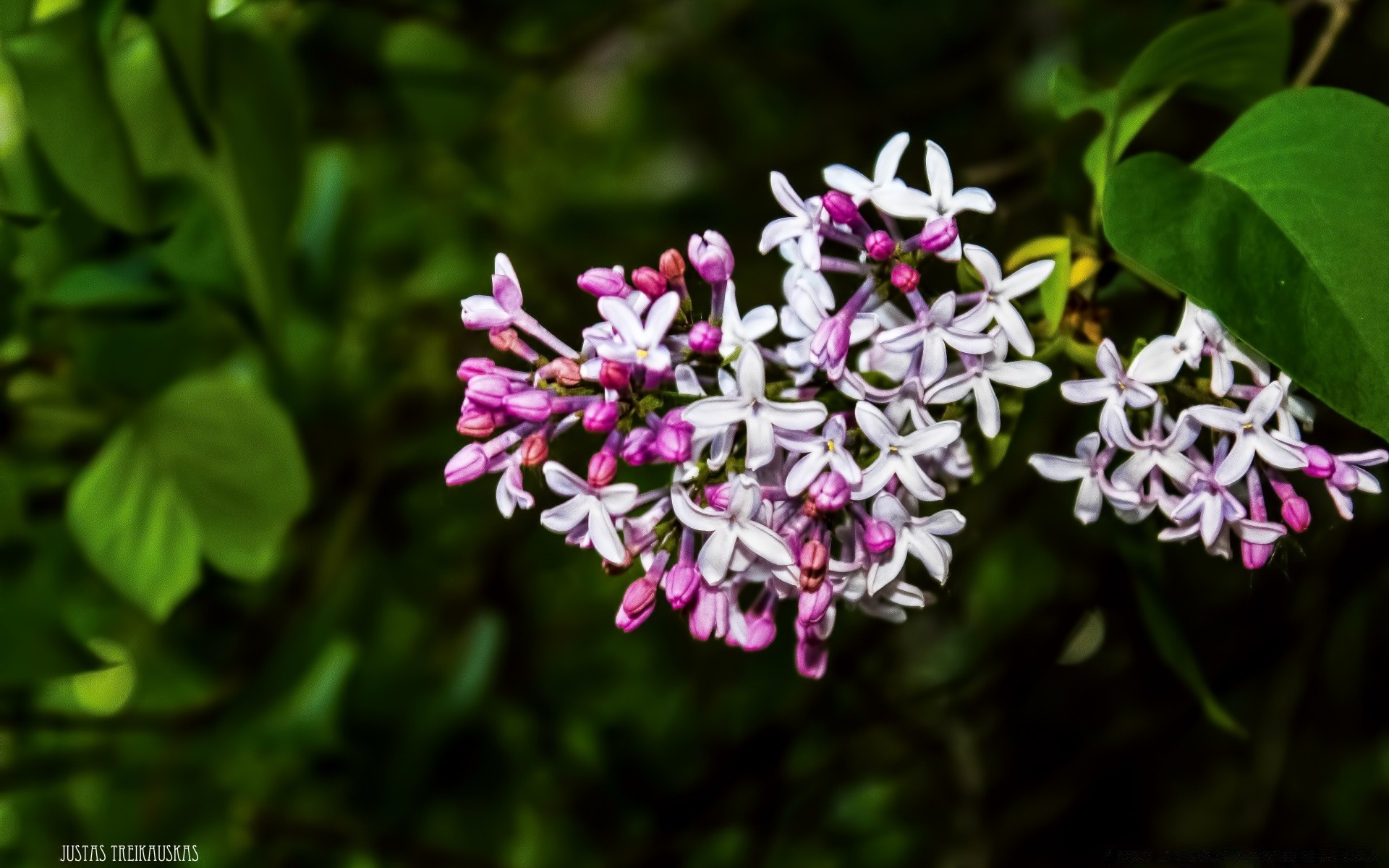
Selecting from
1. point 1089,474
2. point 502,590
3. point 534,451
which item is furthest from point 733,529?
point 502,590

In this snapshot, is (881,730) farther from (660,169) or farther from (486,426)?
(660,169)

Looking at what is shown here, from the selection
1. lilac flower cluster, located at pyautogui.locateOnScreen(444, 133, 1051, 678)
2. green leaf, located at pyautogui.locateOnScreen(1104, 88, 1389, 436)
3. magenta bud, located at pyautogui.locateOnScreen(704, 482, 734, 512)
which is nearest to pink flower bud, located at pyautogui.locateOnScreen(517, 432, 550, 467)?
lilac flower cluster, located at pyautogui.locateOnScreen(444, 133, 1051, 678)

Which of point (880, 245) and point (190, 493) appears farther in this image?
point (190, 493)

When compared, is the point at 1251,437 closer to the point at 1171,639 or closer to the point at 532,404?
the point at 1171,639

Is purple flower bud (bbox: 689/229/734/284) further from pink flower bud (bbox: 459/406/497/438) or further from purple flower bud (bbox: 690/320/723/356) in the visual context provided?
pink flower bud (bbox: 459/406/497/438)

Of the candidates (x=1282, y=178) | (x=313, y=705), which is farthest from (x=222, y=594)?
(x=1282, y=178)

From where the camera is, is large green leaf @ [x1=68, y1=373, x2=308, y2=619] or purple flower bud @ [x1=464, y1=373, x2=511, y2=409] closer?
purple flower bud @ [x1=464, y1=373, x2=511, y2=409]

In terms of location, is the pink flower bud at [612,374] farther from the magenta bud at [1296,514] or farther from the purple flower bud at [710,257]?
the magenta bud at [1296,514]

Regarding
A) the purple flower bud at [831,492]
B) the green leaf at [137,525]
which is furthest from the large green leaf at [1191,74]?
the green leaf at [137,525]
